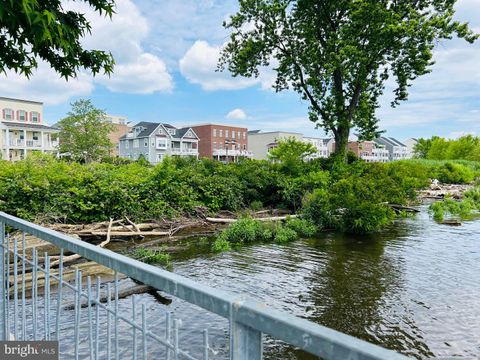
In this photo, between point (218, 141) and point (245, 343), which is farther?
point (218, 141)

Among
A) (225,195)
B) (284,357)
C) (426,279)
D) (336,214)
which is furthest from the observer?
(225,195)

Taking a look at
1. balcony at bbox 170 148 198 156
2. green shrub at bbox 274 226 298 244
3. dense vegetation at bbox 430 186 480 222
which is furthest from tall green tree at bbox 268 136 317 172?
balcony at bbox 170 148 198 156

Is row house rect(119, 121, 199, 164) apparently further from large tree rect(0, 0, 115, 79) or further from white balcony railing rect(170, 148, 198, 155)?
large tree rect(0, 0, 115, 79)

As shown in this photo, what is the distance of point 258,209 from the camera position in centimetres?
1755

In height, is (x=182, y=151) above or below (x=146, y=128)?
below

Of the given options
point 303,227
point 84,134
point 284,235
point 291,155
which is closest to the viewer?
point 284,235

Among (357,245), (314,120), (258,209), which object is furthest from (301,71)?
(357,245)

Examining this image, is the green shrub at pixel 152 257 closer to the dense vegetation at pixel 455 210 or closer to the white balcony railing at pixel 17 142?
the dense vegetation at pixel 455 210

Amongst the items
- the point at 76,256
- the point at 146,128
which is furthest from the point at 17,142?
the point at 76,256

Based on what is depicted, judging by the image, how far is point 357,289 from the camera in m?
7.80

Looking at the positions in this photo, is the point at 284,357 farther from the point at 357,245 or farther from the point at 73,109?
the point at 73,109

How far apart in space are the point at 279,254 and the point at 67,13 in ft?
27.0

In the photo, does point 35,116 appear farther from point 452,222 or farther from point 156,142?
point 452,222

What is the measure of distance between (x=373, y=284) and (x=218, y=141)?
66.8 metres
